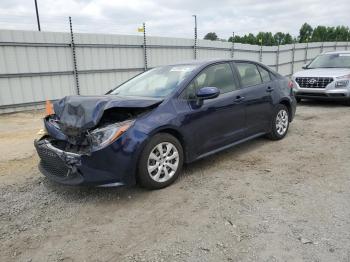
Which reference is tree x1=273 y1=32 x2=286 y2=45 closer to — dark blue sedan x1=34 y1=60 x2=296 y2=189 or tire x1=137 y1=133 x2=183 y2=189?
dark blue sedan x1=34 y1=60 x2=296 y2=189

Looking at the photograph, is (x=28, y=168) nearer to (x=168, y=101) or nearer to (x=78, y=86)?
(x=168, y=101)

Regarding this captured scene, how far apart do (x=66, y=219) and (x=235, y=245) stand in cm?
176

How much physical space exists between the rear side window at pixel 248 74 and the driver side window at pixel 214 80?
0.91 ft

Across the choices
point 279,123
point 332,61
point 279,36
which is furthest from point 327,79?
point 279,36

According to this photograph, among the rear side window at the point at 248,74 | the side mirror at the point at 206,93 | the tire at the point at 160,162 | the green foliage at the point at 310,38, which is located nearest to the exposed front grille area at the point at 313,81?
the rear side window at the point at 248,74

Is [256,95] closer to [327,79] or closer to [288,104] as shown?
[288,104]

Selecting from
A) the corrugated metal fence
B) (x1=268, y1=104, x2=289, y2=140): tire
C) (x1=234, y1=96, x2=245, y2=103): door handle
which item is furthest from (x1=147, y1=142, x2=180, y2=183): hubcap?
the corrugated metal fence

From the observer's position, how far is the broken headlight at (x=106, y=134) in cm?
360

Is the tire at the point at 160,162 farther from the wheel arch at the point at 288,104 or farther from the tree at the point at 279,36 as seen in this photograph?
the tree at the point at 279,36

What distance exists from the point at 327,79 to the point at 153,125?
24.2 feet

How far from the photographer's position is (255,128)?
551 centimetres

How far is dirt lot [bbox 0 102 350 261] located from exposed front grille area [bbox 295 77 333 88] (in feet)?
15.7

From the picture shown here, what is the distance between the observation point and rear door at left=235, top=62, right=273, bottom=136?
5289mm

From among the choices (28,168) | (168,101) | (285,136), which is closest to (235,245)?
(168,101)
